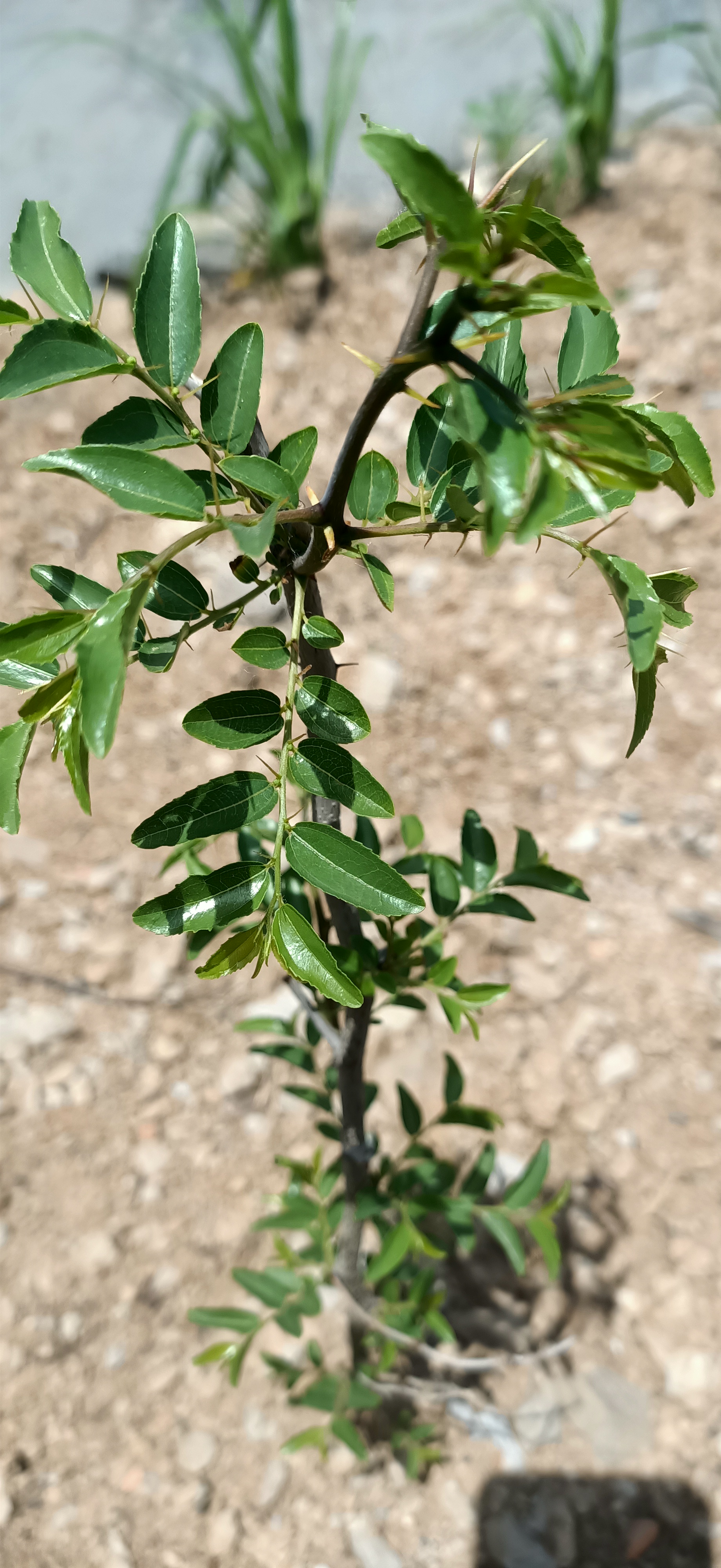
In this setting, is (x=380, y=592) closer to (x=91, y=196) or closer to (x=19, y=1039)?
(x=19, y=1039)

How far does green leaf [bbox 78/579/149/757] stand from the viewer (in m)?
0.44

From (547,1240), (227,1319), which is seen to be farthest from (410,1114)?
(227,1319)

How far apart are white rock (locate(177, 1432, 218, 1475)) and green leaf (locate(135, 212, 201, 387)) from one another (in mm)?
1310

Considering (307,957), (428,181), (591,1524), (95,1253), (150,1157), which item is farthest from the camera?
(150,1157)

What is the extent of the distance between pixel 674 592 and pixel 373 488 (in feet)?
0.63

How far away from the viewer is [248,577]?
565mm

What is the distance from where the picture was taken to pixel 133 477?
52 centimetres

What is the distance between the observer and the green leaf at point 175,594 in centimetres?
58

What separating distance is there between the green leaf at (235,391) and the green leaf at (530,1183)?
0.91 m

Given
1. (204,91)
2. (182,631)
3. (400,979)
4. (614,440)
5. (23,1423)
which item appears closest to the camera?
(614,440)

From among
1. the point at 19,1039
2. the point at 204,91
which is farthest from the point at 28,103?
the point at 19,1039

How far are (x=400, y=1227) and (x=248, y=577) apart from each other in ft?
2.57

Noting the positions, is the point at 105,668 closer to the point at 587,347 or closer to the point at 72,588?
the point at 72,588

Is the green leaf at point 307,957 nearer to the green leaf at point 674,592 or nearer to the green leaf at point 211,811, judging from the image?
the green leaf at point 211,811
